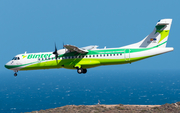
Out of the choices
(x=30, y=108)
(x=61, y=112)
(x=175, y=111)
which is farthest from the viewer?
(x=30, y=108)

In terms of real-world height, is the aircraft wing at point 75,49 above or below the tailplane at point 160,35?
below

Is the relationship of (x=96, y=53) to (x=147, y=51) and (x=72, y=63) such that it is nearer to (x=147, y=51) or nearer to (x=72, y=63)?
(x=72, y=63)

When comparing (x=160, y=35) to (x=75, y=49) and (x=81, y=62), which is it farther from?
(x=75, y=49)

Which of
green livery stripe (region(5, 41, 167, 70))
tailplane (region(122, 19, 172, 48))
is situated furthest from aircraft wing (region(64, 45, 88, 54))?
tailplane (region(122, 19, 172, 48))

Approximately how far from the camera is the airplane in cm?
3828

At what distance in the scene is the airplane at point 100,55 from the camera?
38.3 meters

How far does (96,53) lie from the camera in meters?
39.7

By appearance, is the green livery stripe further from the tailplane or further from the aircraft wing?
the tailplane

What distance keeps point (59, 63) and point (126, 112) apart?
65.1 ft

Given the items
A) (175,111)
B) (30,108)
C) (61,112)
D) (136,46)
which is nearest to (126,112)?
(175,111)

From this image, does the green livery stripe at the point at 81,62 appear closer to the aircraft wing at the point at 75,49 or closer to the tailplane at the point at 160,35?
the aircraft wing at the point at 75,49

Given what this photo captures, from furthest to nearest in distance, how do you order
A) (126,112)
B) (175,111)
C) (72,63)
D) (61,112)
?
1. (61,112)
2. (126,112)
3. (175,111)
4. (72,63)

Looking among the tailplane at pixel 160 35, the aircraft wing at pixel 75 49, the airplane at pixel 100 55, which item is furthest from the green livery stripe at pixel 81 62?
the tailplane at pixel 160 35

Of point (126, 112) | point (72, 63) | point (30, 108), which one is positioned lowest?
point (30, 108)
